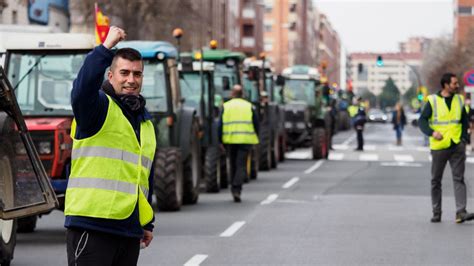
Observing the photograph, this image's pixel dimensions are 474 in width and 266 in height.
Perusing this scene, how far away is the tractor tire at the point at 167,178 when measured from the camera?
63.3 ft

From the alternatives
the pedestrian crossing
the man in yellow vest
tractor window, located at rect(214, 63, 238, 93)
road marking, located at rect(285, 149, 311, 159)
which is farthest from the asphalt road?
road marking, located at rect(285, 149, 311, 159)

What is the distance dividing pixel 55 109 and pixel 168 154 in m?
3.33

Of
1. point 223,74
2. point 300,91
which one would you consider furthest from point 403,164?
point 223,74

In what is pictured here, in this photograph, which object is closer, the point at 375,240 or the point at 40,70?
the point at 375,240

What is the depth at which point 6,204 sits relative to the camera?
10836mm

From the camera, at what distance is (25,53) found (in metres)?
16.9

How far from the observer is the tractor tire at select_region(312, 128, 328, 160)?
40.8 meters

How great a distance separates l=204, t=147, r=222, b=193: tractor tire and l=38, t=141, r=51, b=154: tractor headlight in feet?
28.0

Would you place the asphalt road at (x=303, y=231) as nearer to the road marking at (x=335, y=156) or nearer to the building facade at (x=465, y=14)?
the road marking at (x=335, y=156)

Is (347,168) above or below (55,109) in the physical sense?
below

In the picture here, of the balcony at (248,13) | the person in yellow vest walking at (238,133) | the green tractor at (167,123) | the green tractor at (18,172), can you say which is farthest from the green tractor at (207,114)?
the balcony at (248,13)

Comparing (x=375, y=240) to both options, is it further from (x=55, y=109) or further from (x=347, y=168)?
(x=347, y=168)

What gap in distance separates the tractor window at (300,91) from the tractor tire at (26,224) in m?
29.0

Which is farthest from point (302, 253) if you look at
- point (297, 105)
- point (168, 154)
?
point (297, 105)
